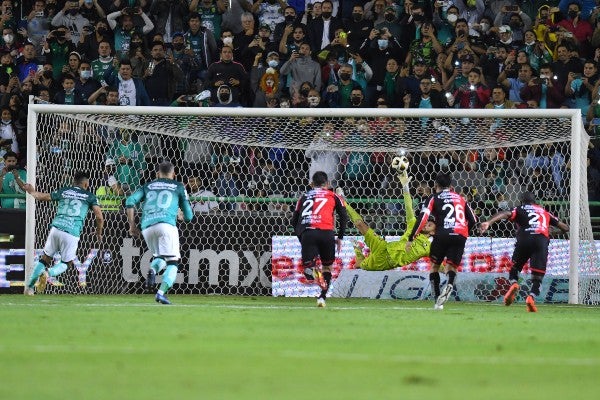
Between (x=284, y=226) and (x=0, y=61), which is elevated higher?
(x=0, y=61)

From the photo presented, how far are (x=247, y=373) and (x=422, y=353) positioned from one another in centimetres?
187

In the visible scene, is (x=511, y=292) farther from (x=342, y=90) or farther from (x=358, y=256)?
(x=342, y=90)

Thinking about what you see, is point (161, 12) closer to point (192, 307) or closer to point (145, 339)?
point (192, 307)

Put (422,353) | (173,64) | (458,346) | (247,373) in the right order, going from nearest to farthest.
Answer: (247,373)
(422,353)
(458,346)
(173,64)

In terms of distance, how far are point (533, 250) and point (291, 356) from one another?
9.39m

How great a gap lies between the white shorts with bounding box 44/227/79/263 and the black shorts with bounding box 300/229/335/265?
417 centimetres

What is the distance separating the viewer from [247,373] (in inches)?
271

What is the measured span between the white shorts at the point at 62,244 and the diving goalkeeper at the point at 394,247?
468cm

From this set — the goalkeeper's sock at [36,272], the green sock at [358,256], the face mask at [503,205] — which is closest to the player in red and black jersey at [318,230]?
the green sock at [358,256]

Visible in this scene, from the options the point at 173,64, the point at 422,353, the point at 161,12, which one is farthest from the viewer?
the point at 161,12

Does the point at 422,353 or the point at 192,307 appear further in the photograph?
the point at 192,307

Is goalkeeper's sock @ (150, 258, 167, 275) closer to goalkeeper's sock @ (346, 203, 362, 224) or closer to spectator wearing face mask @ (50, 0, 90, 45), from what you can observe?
goalkeeper's sock @ (346, 203, 362, 224)

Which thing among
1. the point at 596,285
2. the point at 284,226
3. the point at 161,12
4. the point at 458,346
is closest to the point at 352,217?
the point at 284,226

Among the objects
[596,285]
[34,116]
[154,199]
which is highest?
[34,116]
